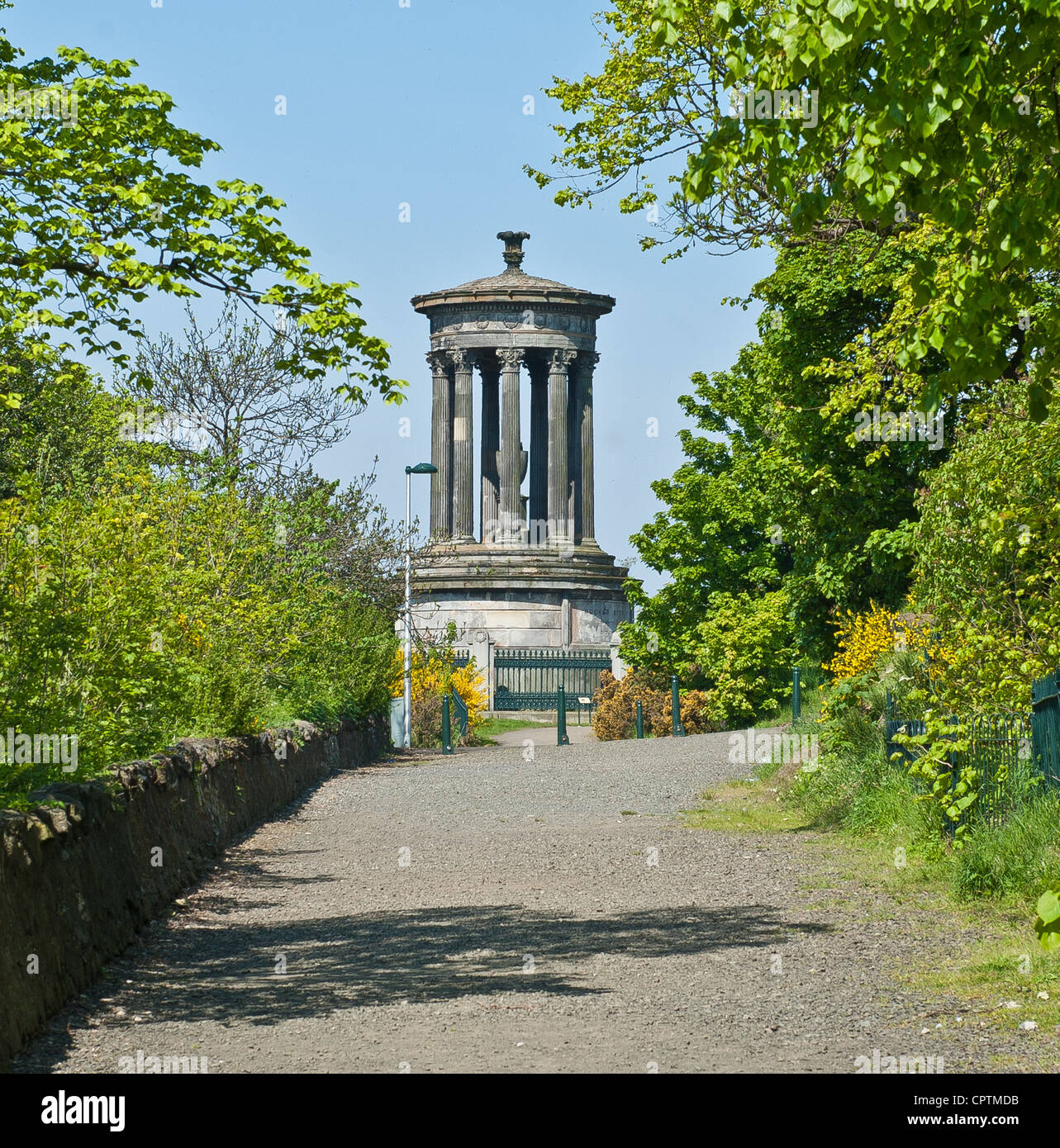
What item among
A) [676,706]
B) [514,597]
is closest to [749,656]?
[676,706]

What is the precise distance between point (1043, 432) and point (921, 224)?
616 centimetres

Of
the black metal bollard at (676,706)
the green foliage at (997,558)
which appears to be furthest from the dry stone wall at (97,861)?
the black metal bollard at (676,706)

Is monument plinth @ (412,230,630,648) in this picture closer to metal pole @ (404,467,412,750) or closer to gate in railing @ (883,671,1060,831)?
metal pole @ (404,467,412,750)

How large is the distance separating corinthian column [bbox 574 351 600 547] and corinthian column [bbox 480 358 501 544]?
10.1ft

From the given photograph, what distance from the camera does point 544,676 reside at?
5562cm

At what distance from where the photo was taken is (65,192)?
423 inches

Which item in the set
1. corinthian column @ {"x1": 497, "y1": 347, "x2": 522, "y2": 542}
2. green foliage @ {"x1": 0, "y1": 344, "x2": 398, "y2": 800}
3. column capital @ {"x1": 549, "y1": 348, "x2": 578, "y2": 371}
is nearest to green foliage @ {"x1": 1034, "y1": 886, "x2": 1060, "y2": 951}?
green foliage @ {"x1": 0, "y1": 344, "x2": 398, "y2": 800}

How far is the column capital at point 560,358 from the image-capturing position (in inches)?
2260

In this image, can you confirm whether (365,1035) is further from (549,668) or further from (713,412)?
(549,668)

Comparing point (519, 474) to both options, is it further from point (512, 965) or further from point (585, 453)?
point (512, 965)

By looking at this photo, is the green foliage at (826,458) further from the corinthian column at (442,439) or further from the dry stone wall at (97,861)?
the corinthian column at (442,439)

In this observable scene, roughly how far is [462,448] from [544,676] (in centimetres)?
902


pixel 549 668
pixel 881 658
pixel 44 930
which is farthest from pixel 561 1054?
pixel 549 668

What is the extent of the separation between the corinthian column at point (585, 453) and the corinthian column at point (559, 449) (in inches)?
37.5
